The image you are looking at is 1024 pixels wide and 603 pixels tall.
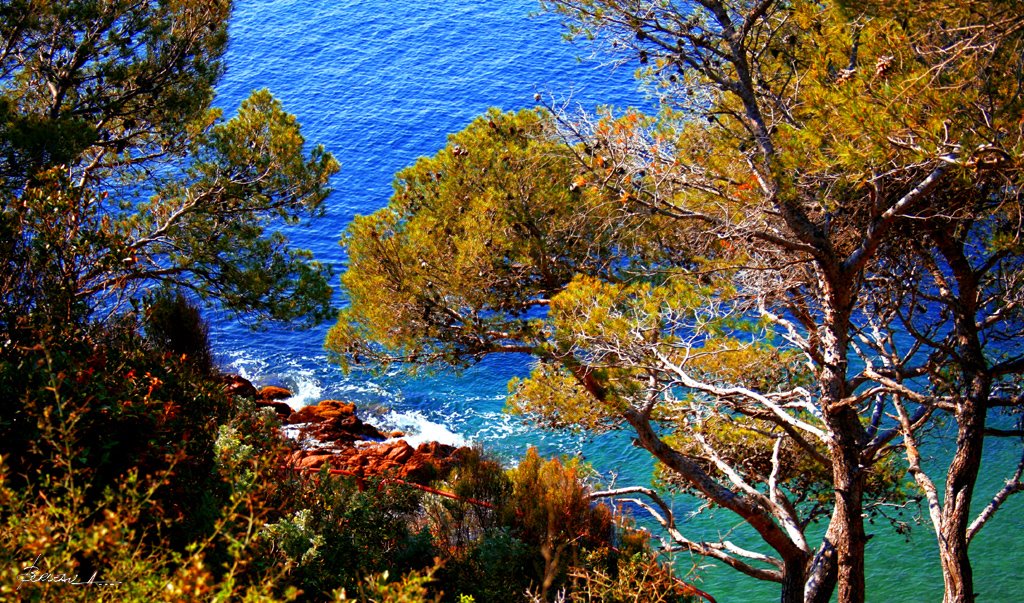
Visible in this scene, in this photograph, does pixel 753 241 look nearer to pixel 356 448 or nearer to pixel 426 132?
pixel 356 448

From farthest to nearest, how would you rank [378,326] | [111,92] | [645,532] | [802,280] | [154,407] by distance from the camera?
1. [111,92]
2. [378,326]
3. [645,532]
4. [802,280]
5. [154,407]

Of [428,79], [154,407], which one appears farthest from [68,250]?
[428,79]

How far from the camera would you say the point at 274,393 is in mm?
17047

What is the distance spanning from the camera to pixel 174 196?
11.2m

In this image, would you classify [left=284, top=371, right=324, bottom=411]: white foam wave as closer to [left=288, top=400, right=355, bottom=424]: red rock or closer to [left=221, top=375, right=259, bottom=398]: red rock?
[left=288, top=400, right=355, bottom=424]: red rock

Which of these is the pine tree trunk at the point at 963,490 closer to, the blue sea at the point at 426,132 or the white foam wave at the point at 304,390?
the blue sea at the point at 426,132

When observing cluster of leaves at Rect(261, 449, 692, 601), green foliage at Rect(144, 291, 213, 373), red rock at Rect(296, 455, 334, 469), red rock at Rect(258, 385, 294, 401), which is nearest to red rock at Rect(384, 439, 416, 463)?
red rock at Rect(296, 455, 334, 469)

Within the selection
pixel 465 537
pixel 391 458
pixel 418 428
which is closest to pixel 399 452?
pixel 391 458

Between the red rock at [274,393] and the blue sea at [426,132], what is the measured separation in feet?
0.97

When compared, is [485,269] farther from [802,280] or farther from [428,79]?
[428,79]

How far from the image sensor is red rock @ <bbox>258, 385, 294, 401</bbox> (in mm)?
16891

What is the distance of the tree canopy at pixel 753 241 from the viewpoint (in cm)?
604

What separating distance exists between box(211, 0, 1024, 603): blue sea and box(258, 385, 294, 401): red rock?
0.29 metres

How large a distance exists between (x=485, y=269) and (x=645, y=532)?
3.42 metres
